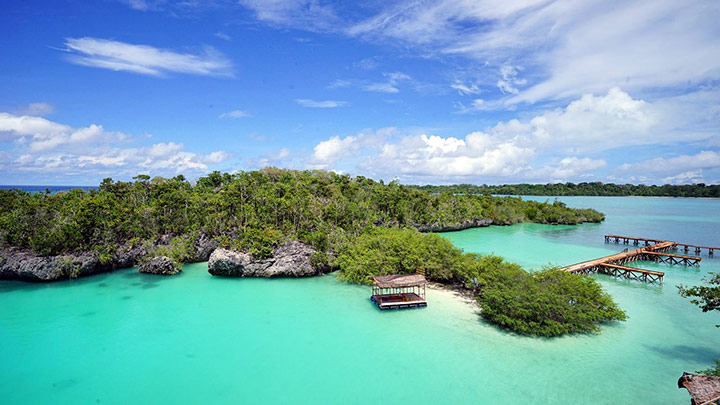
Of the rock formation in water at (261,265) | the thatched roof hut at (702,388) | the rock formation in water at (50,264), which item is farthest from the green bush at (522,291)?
the rock formation in water at (50,264)

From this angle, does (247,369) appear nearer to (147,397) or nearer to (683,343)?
(147,397)

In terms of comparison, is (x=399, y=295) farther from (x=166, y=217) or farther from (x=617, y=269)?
(x=166, y=217)

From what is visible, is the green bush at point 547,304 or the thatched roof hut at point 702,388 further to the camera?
the green bush at point 547,304

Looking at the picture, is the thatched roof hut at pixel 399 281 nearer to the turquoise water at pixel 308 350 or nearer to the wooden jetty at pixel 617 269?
the turquoise water at pixel 308 350

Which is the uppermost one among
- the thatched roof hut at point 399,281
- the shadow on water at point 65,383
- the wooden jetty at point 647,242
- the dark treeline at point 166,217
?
the dark treeline at point 166,217

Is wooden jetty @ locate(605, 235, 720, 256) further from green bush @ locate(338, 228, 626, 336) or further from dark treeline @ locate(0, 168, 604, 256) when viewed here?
dark treeline @ locate(0, 168, 604, 256)

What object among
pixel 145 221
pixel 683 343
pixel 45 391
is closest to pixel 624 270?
pixel 683 343

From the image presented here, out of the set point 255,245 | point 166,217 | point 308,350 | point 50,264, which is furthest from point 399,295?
point 50,264
